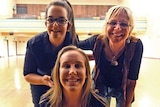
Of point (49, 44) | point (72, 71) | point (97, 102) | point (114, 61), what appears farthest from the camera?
point (114, 61)

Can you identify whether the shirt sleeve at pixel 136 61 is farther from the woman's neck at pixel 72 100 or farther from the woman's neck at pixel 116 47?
the woman's neck at pixel 72 100

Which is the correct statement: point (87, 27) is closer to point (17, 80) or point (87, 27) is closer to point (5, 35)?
point (5, 35)

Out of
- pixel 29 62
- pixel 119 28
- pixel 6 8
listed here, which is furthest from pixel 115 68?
pixel 6 8

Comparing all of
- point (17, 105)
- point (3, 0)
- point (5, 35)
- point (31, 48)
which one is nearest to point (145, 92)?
point (17, 105)

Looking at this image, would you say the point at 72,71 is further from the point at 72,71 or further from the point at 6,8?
the point at 6,8

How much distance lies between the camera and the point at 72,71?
4.02ft

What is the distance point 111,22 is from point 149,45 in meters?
10.4

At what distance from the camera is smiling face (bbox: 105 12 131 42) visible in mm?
1503

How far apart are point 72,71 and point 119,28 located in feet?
1.45

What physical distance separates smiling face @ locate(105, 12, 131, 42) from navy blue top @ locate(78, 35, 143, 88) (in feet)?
0.36

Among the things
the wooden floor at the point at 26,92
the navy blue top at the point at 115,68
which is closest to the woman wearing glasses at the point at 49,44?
the navy blue top at the point at 115,68

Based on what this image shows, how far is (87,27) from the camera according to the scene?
11.1 metres

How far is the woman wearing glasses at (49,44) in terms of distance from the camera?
4.59ft

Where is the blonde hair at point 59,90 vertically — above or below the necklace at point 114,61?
below
